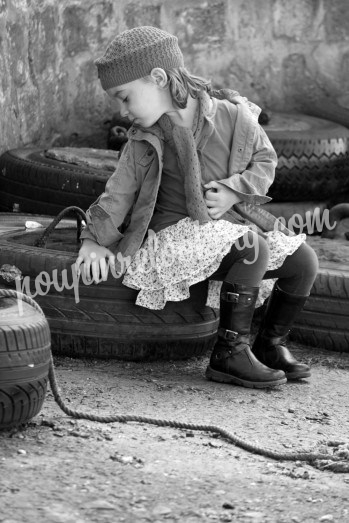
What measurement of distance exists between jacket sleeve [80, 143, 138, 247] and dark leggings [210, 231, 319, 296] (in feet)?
1.23

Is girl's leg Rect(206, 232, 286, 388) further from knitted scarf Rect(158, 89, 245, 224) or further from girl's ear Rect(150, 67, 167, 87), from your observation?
girl's ear Rect(150, 67, 167, 87)

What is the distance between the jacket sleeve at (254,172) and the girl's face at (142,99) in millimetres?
299

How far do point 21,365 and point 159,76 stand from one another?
1.12 meters

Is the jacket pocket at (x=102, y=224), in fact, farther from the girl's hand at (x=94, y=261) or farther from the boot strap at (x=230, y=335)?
the boot strap at (x=230, y=335)

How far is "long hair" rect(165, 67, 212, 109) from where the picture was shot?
344cm

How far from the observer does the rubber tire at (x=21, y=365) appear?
275cm

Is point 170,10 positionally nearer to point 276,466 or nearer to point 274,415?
point 274,415

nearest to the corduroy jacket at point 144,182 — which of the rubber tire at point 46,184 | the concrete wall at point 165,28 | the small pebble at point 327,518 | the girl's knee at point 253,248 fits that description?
the girl's knee at point 253,248

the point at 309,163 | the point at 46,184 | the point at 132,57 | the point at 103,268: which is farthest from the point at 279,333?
the point at 309,163

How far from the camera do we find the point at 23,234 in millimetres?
3979

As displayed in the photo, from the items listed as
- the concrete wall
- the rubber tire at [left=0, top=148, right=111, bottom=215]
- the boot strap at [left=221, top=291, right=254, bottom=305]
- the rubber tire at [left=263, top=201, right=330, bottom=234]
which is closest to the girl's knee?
the boot strap at [left=221, top=291, right=254, bottom=305]

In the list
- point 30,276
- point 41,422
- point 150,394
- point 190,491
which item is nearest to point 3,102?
point 30,276

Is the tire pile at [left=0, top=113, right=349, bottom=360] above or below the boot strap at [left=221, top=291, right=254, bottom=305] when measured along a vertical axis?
below

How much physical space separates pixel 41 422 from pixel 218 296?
0.94 meters
